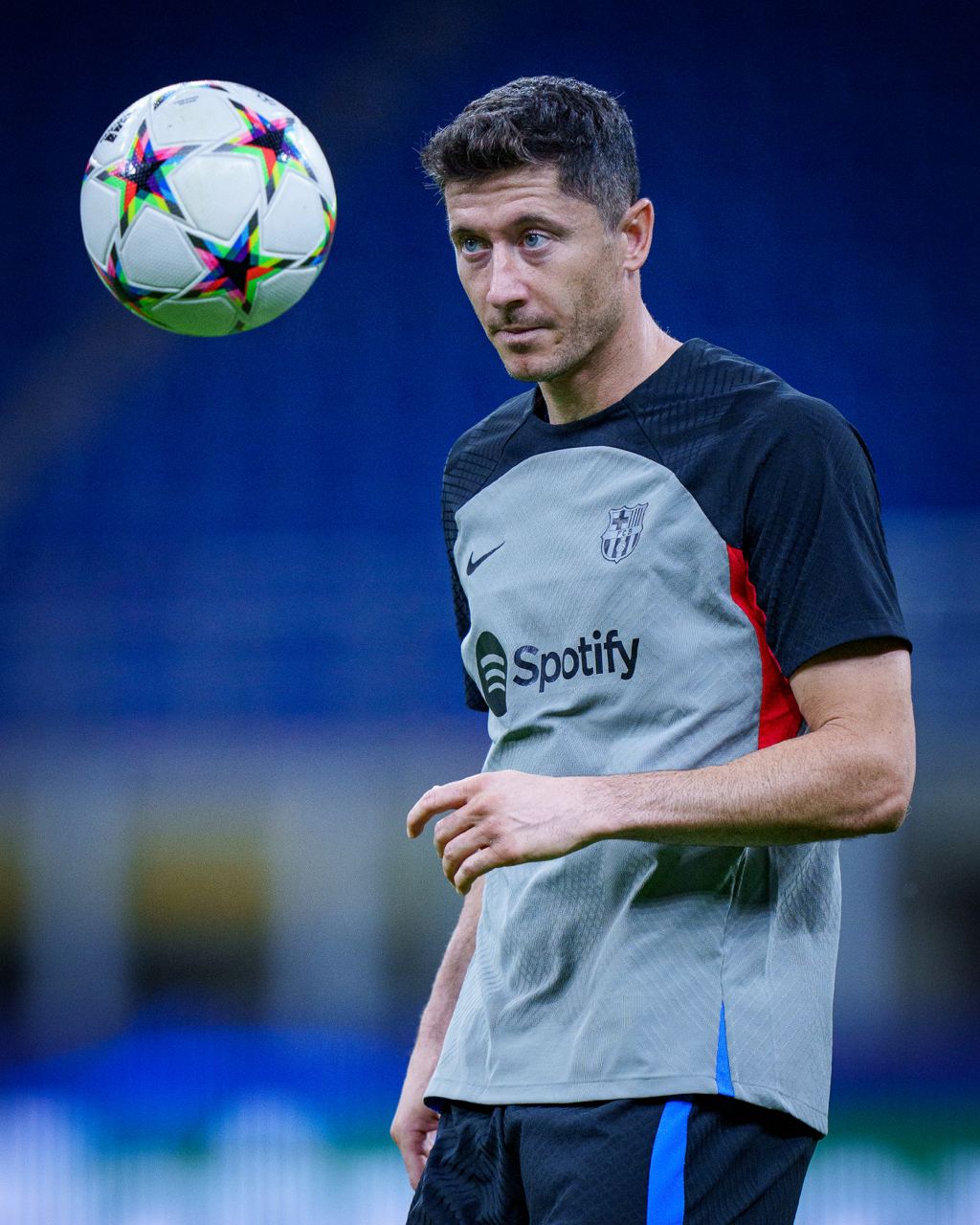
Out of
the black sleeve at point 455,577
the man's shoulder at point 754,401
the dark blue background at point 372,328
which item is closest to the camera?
the man's shoulder at point 754,401

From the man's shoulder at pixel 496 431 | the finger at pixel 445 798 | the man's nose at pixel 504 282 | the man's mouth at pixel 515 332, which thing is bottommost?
the finger at pixel 445 798

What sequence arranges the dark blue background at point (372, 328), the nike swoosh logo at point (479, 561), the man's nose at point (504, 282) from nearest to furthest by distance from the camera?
the man's nose at point (504, 282) → the nike swoosh logo at point (479, 561) → the dark blue background at point (372, 328)

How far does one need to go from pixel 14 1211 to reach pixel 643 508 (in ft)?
8.27

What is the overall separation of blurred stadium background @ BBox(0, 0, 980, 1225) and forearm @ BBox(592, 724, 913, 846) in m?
2.20

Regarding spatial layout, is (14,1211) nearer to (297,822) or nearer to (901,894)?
(297,822)

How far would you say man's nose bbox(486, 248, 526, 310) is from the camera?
1276 millimetres

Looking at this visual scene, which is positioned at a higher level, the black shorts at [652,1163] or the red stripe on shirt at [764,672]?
the red stripe on shirt at [764,672]

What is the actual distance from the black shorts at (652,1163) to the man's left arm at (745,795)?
0.22 metres

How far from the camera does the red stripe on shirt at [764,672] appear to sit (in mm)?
1188

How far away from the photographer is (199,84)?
2.01m

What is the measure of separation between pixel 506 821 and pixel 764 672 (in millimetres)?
268

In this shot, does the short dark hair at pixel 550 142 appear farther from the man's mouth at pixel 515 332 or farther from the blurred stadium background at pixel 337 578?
the blurred stadium background at pixel 337 578

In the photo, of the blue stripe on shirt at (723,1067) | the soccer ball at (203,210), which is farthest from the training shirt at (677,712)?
the soccer ball at (203,210)

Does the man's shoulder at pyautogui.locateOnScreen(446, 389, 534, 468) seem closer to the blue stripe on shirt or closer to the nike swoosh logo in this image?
the nike swoosh logo
